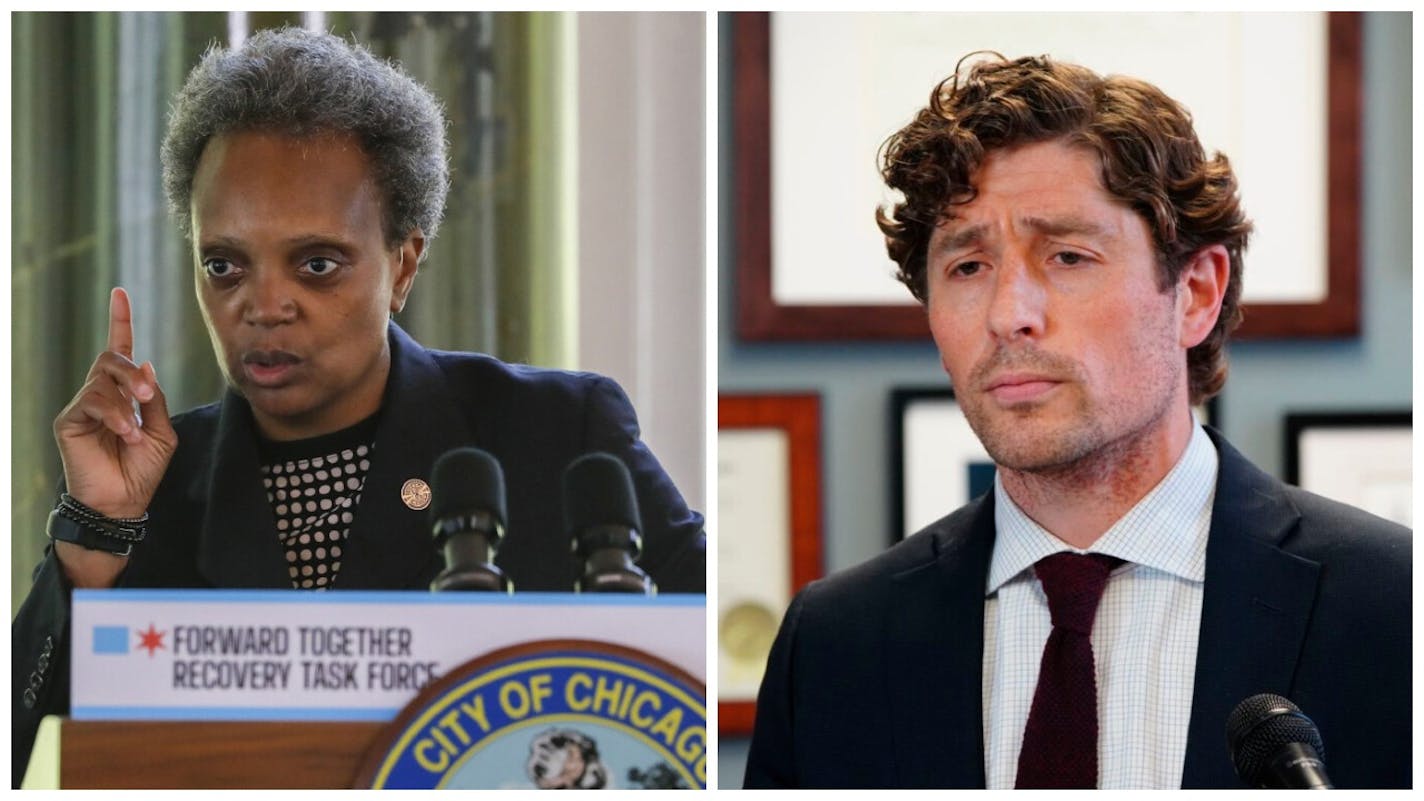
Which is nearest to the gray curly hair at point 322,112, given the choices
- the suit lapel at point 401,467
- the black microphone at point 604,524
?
the suit lapel at point 401,467

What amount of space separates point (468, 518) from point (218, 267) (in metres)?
0.52

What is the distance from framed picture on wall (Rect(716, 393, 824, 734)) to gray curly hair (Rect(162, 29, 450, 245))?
1.84 feet

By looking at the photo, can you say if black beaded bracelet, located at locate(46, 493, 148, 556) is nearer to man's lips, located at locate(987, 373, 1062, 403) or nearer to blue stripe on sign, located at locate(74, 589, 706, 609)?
blue stripe on sign, located at locate(74, 589, 706, 609)

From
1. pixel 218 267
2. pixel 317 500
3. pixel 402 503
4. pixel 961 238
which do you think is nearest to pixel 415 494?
pixel 402 503

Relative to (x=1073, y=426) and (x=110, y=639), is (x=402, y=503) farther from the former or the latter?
(x=1073, y=426)

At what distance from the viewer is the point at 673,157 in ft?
8.07

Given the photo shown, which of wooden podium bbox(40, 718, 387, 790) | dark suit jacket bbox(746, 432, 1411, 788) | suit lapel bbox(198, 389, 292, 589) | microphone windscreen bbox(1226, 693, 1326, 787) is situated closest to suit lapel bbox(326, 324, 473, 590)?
suit lapel bbox(198, 389, 292, 589)

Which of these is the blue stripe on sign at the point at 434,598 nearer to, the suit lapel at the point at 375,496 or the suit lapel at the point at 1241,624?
the suit lapel at the point at 375,496

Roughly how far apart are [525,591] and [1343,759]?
1147 millimetres

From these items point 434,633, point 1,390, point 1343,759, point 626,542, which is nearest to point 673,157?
point 626,542

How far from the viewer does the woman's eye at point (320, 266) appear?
7.86ft

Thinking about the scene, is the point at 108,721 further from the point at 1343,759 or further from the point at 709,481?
the point at 1343,759

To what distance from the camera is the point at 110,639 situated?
2398 mm

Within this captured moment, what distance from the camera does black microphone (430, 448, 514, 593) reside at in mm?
2400
